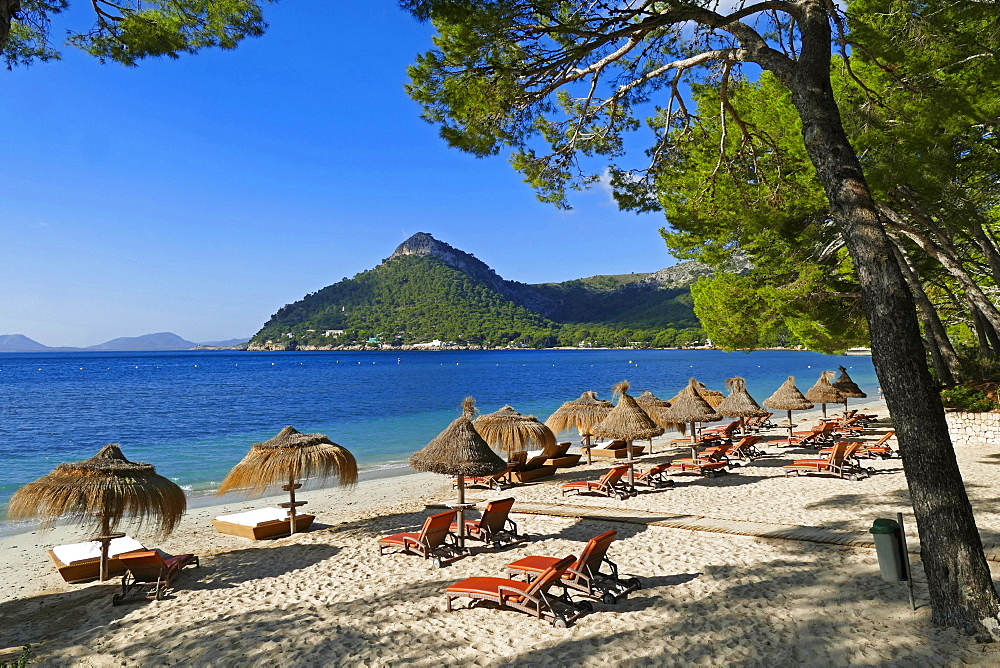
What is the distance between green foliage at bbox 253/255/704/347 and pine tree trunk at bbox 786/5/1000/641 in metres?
136

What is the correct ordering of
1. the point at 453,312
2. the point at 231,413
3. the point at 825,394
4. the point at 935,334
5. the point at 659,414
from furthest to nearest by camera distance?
1. the point at 453,312
2. the point at 231,413
3. the point at 825,394
4. the point at 659,414
5. the point at 935,334

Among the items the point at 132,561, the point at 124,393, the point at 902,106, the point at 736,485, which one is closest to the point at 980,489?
the point at 736,485

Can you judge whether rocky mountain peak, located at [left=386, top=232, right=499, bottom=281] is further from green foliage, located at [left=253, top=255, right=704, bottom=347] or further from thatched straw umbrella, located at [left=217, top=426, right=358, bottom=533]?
thatched straw umbrella, located at [left=217, top=426, right=358, bottom=533]

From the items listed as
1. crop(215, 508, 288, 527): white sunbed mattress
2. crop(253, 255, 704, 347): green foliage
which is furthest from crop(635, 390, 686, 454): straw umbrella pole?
crop(253, 255, 704, 347): green foliage

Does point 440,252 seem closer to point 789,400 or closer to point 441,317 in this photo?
point 441,317

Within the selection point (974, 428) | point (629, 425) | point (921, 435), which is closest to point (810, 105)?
point (921, 435)

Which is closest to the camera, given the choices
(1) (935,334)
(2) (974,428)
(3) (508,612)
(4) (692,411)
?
(3) (508,612)

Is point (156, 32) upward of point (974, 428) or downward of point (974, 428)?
upward

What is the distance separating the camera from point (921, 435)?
4.19 meters

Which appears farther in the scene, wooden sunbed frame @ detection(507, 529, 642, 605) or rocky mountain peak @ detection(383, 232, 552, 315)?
rocky mountain peak @ detection(383, 232, 552, 315)

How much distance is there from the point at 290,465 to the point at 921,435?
820 centimetres

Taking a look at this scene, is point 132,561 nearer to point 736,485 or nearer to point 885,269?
point 885,269

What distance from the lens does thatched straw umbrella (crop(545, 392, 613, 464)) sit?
15641 mm

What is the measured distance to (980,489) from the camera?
9242mm
